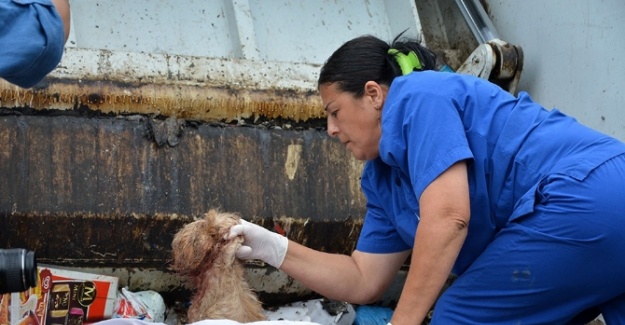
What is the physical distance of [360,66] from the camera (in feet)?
8.03

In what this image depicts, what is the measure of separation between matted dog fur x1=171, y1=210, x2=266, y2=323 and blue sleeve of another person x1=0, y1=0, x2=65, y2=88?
0.63 meters

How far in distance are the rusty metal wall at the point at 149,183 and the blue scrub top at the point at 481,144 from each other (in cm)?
76

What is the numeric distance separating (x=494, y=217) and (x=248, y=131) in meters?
1.06

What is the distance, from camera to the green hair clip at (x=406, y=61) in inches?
96.9

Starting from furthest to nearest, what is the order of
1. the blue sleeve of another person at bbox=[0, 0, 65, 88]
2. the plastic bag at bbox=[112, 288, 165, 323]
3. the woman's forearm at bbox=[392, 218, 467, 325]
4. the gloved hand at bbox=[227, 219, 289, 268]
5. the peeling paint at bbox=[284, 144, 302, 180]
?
the peeling paint at bbox=[284, 144, 302, 180] → the plastic bag at bbox=[112, 288, 165, 323] → the gloved hand at bbox=[227, 219, 289, 268] → the woman's forearm at bbox=[392, 218, 467, 325] → the blue sleeve of another person at bbox=[0, 0, 65, 88]

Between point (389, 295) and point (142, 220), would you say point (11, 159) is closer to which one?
point (142, 220)

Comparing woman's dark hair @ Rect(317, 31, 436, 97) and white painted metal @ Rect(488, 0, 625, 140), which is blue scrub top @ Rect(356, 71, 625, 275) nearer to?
woman's dark hair @ Rect(317, 31, 436, 97)

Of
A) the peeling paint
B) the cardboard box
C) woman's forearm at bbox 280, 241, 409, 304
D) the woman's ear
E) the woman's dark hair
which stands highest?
→ the woman's dark hair

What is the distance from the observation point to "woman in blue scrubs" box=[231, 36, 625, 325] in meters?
2.17

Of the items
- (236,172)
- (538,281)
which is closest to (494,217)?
(538,281)

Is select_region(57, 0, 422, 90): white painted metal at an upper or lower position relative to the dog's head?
upper

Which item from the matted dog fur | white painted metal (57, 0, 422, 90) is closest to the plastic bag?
the matted dog fur

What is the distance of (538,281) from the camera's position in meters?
2.22

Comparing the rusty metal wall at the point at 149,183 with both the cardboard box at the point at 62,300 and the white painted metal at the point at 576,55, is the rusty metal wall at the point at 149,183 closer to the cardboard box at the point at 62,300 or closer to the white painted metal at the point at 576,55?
the cardboard box at the point at 62,300
